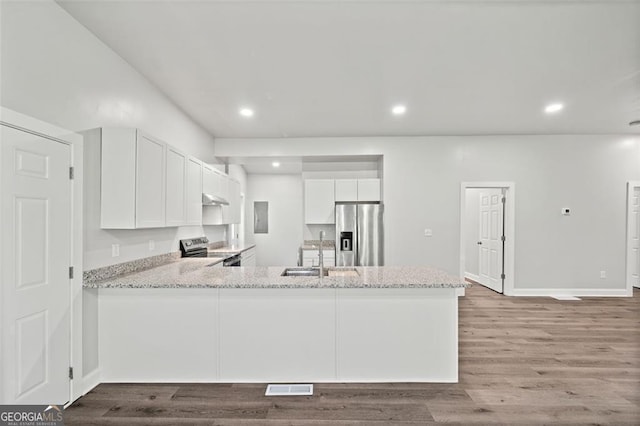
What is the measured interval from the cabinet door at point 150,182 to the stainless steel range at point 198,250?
105 centimetres

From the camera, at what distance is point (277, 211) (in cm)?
836

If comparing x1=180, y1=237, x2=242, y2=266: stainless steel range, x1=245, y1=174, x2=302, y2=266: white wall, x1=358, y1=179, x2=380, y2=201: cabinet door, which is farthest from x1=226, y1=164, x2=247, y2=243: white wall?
x1=358, y1=179, x2=380, y2=201: cabinet door

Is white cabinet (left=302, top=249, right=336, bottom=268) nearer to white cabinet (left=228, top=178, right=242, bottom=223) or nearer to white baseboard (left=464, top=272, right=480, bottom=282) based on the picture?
white cabinet (left=228, top=178, right=242, bottom=223)

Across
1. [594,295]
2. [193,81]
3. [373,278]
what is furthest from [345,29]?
[594,295]

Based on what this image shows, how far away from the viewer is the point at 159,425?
2.05 m

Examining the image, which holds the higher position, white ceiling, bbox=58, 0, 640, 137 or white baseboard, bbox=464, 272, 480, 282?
white ceiling, bbox=58, 0, 640, 137

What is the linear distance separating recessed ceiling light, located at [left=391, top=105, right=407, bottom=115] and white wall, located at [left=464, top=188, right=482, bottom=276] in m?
3.52

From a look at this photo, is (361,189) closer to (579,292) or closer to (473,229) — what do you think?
(473,229)

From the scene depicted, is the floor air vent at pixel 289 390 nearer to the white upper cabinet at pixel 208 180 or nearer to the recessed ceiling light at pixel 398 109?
the white upper cabinet at pixel 208 180

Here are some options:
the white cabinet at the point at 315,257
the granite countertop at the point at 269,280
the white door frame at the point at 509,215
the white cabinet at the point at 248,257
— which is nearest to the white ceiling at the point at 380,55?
the white door frame at the point at 509,215

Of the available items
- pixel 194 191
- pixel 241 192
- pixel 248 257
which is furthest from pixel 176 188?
pixel 241 192

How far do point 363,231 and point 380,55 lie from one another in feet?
10.4

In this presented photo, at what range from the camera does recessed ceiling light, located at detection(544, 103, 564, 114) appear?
4.00 metres

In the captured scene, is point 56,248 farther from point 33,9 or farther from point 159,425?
point 33,9
